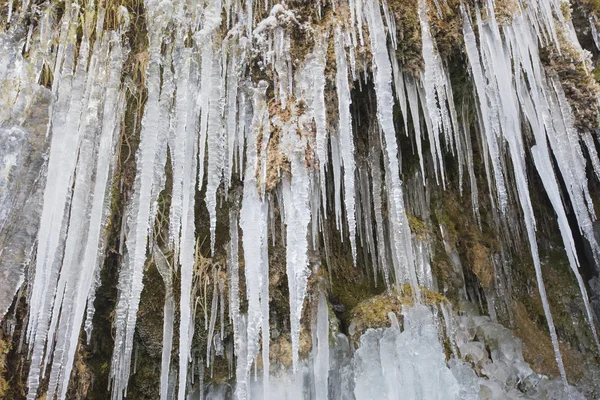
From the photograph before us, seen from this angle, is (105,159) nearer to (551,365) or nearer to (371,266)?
(371,266)

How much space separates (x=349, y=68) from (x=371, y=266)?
8.98 feet

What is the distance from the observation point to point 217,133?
3209 millimetres

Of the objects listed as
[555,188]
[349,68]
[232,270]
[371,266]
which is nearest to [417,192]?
[371,266]

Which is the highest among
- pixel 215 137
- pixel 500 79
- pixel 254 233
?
pixel 500 79

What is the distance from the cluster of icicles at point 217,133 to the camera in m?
2.95

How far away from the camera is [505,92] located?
12.2 feet

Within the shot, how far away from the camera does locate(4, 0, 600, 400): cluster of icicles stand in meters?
2.95

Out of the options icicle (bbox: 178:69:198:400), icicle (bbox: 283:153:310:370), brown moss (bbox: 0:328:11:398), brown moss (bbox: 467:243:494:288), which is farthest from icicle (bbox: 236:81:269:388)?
brown moss (bbox: 467:243:494:288)

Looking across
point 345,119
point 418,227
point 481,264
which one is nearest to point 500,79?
point 345,119

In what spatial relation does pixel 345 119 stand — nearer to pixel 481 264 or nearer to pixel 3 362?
pixel 3 362

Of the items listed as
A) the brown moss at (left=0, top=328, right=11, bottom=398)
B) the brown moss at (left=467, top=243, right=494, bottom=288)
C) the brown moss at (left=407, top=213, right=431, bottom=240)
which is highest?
the brown moss at (left=407, top=213, right=431, bottom=240)

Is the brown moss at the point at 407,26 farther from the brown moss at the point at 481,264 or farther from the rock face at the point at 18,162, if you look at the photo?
the brown moss at the point at 481,264

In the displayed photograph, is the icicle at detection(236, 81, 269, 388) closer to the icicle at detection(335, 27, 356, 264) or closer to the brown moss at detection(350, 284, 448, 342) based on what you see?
the icicle at detection(335, 27, 356, 264)

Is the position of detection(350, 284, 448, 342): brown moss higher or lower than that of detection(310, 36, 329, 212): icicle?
lower
